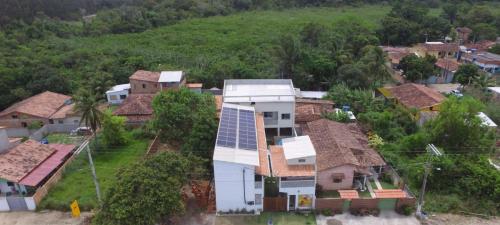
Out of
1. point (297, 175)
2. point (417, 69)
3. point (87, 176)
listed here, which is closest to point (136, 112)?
point (87, 176)

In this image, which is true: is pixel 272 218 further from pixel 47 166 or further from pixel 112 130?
pixel 47 166

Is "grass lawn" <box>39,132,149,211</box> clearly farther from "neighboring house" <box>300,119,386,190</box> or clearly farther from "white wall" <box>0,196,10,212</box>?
→ "neighboring house" <box>300,119,386,190</box>

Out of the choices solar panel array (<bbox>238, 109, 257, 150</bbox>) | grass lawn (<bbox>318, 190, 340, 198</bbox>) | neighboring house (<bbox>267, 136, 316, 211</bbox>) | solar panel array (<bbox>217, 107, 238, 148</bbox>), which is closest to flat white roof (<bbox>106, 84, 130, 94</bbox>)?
solar panel array (<bbox>217, 107, 238, 148</bbox>)

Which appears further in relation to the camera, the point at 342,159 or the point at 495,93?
the point at 495,93

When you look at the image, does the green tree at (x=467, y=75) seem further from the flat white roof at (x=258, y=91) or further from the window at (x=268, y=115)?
the window at (x=268, y=115)

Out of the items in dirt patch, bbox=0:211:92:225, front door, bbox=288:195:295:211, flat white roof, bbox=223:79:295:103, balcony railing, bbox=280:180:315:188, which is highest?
flat white roof, bbox=223:79:295:103

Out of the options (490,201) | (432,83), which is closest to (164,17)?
(432,83)
